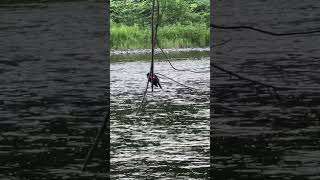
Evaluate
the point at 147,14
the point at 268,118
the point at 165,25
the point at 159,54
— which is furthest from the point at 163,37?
the point at 268,118

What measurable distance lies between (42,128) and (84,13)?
4869 centimetres

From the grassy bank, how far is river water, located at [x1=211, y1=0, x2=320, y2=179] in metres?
14.5

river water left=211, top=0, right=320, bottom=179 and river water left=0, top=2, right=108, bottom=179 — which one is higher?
river water left=211, top=0, right=320, bottom=179

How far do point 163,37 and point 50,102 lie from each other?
30909 millimetres

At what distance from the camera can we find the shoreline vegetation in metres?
49.2

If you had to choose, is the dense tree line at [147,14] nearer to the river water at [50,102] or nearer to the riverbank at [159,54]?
the riverbank at [159,54]

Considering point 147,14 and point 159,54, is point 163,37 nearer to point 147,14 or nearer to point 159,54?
point 159,54

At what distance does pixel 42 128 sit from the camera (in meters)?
15.3

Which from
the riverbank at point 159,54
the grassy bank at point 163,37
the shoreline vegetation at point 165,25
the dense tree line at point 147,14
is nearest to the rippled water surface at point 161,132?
the riverbank at point 159,54

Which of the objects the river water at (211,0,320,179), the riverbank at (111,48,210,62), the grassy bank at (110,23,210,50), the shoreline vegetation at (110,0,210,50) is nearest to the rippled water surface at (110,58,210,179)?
the river water at (211,0,320,179)

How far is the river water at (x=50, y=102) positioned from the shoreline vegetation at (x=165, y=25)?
2.30 meters

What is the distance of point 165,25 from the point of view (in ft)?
179

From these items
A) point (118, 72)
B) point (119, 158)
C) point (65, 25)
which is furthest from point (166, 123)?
point (65, 25)

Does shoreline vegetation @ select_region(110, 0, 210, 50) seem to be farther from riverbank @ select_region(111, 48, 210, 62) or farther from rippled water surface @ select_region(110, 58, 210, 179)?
rippled water surface @ select_region(110, 58, 210, 179)
